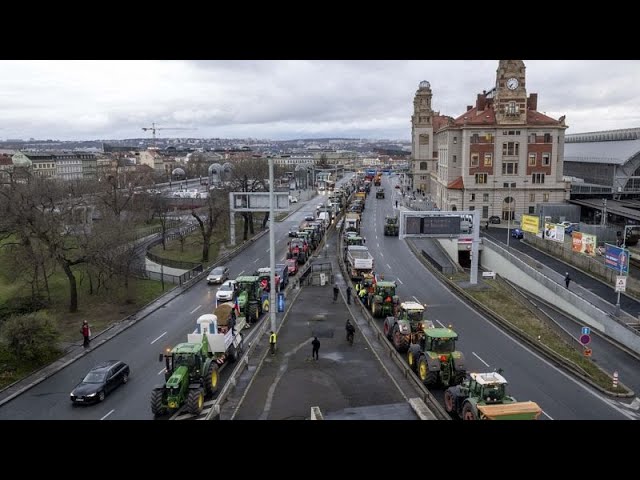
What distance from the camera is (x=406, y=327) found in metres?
25.9

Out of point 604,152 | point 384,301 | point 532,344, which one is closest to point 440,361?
point 532,344

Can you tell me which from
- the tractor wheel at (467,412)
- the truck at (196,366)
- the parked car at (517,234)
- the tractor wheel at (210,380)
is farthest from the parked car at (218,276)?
the parked car at (517,234)

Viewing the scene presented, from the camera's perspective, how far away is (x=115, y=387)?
73.6ft

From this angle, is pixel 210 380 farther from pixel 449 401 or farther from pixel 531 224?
pixel 531 224

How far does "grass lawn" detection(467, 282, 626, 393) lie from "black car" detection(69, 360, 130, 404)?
19.4 metres

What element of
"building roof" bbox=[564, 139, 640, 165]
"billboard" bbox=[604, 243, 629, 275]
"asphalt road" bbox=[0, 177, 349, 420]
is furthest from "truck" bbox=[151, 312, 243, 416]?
"building roof" bbox=[564, 139, 640, 165]

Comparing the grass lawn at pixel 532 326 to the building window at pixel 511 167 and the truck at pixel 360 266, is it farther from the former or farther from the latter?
the building window at pixel 511 167

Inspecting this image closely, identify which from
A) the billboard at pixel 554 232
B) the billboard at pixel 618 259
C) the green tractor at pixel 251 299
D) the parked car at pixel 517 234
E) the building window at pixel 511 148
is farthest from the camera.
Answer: the building window at pixel 511 148

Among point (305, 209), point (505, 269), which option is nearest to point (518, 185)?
point (505, 269)

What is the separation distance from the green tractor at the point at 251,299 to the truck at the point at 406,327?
8892 mm

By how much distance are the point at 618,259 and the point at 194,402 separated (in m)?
28.6

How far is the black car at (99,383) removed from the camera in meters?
21.0
